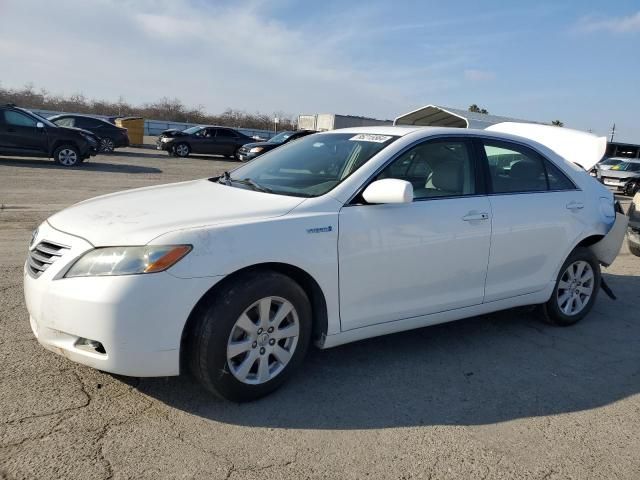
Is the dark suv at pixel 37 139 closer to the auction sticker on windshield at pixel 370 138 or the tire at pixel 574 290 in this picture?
the auction sticker on windshield at pixel 370 138

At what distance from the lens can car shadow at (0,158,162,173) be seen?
1541cm

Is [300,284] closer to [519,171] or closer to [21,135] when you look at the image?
[519,171]

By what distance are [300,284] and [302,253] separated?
269 mm

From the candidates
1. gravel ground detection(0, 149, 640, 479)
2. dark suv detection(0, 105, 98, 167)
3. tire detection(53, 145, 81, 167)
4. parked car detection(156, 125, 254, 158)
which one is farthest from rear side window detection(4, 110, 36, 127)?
gravel ground detection(0, 149, 640, 479)

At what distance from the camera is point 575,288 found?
5035mm

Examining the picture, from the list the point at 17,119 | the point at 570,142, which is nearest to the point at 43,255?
the point at 570,142

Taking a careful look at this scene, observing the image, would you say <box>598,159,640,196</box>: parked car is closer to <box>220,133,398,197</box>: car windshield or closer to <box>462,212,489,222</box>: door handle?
<box>462,212,489,222</box>: door handle

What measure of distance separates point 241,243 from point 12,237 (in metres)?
5.05

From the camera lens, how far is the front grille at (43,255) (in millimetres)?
3057

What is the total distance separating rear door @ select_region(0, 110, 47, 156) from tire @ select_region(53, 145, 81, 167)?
1.19 feet

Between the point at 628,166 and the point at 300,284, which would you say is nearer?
the point at 300,284

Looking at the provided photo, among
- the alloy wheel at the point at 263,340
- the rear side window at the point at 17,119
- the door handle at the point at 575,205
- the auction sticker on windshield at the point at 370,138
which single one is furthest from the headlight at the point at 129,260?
the rear side window at the point at 17,119

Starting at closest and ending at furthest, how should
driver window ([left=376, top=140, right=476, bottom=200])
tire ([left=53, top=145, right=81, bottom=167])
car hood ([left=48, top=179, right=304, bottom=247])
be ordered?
car hood ([left=48, top=179, right=304, bottom=247]), driver window ([left=376, top=140, right=476, bottom=200]), tire ([left=53, top=145, right=81, bottom=167])

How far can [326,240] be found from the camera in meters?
3.35
